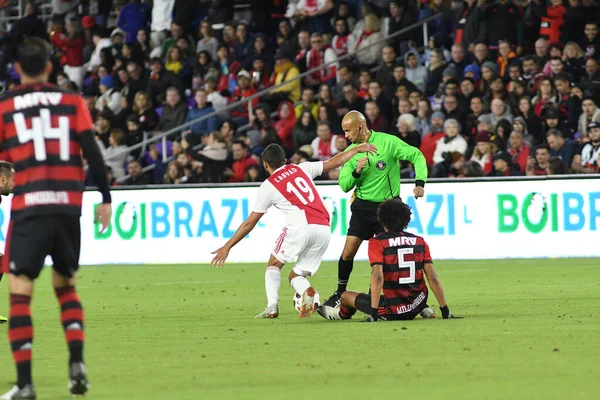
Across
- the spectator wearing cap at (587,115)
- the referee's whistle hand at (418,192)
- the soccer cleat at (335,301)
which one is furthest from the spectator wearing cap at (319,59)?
the soccer cleat at (335,301)

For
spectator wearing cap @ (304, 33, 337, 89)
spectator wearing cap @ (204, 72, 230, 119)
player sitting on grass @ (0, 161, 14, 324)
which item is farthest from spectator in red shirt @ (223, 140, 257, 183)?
player sitting on grass @ (0, 161, 14, 324)

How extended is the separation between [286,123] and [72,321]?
17164 millimetres

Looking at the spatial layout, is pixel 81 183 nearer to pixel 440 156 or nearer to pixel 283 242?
pixel 283 242

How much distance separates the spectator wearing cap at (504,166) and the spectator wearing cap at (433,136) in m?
1.47

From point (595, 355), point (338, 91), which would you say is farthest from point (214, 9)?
point (595, 355)

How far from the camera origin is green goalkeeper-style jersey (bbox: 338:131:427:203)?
1296cm

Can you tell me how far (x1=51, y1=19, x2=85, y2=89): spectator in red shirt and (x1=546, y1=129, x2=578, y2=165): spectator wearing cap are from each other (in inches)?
491

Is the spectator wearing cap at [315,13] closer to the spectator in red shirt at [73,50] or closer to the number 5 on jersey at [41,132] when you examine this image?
the spectator in red shirt at [73,50]

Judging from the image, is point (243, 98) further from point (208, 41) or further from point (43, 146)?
point (43, 146)

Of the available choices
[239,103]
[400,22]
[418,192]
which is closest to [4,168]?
[418,192]

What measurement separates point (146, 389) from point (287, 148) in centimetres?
1643

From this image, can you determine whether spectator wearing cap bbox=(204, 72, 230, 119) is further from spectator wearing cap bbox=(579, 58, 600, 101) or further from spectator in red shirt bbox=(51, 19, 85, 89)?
spectator wearing cap bbox=(579, 58, 600, 101)

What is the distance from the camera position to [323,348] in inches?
371

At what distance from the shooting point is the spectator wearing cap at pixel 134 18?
94.0 feet
